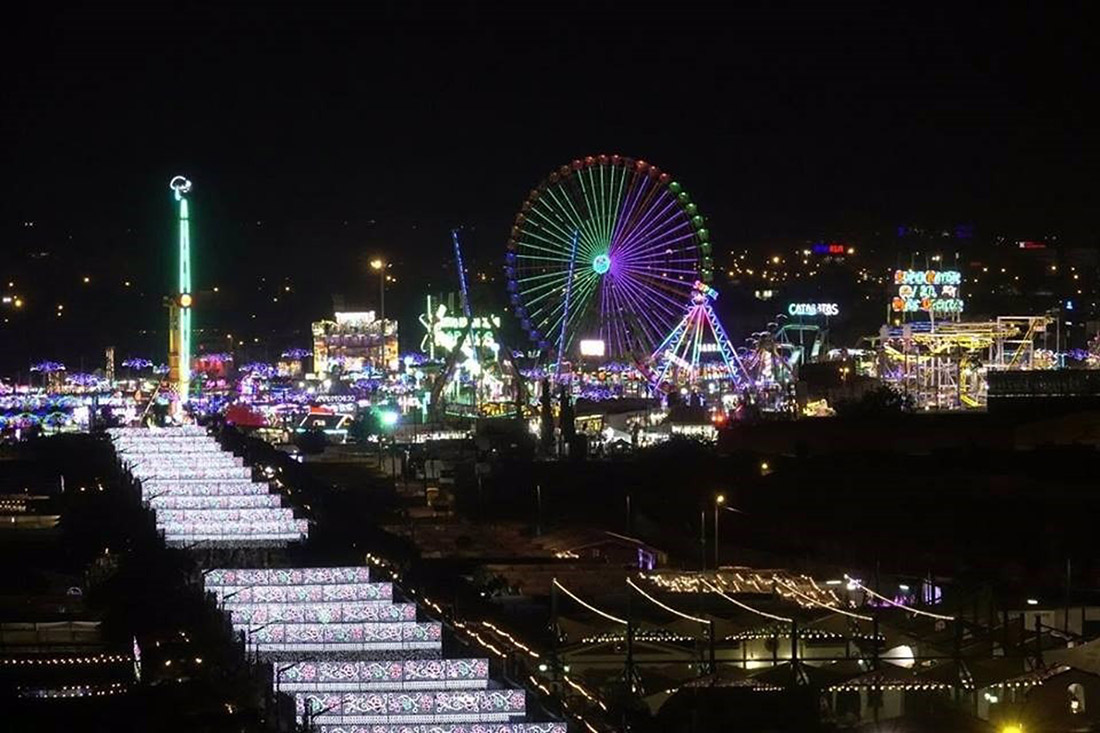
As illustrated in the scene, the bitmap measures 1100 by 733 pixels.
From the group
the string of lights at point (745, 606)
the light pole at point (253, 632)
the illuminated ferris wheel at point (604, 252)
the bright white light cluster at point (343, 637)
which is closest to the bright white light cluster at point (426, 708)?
the light pole at point (253, 632)

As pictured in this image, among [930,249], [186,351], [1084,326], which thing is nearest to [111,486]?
[186,351]

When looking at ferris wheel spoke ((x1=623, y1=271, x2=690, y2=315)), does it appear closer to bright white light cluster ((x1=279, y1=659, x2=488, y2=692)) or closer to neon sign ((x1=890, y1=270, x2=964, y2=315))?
neon sign ((x1=890, y1=270, x2=964, y2=315))

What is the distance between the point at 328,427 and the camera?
76.6 metres

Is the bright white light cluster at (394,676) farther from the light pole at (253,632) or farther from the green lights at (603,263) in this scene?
the green lights at (603,263)

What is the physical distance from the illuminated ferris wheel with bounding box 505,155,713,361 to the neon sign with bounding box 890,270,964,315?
37.7 feet

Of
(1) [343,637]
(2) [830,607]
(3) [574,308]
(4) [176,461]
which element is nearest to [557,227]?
(3) [574,308]

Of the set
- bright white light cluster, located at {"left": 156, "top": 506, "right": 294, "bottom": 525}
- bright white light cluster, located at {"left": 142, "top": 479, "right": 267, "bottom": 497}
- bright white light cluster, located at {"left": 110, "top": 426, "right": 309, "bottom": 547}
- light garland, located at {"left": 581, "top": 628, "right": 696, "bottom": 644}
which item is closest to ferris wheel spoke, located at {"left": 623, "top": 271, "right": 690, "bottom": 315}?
bright white light cluster, located at {"left": 110, "top": 426, "right": 309, "bottom": 547}

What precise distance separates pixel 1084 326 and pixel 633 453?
47.6 m

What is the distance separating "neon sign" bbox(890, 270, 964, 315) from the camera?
66062 millimetres

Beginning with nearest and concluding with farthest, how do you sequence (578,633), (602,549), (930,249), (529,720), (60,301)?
A: (529,720), (578,633), (602,549), (60,301), (930,249)

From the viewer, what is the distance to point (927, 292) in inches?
2601

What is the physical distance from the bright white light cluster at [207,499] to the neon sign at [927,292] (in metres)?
36.9

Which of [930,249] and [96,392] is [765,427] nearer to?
[96,392]

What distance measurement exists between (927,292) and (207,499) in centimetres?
4362
